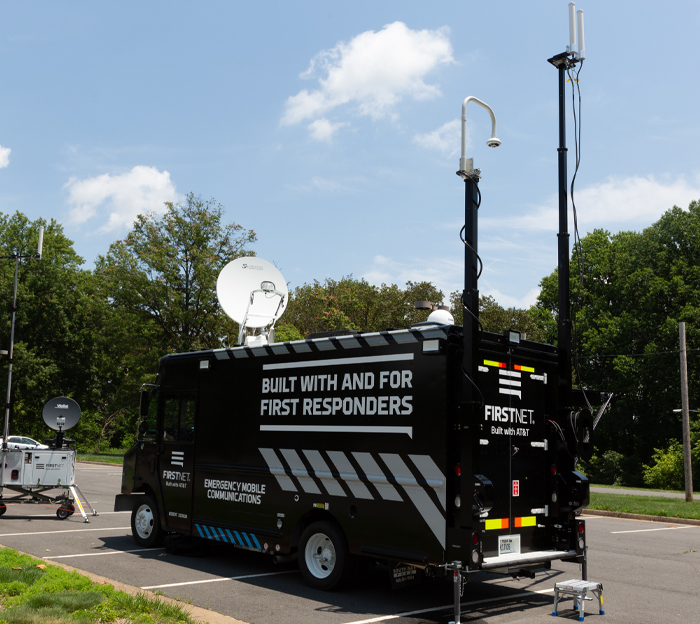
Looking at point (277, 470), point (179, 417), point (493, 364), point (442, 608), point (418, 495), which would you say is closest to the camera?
point (418, 495)

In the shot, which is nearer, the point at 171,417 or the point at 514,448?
the point at 514,448

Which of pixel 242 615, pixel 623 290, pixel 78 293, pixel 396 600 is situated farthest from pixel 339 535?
pixel 78 293

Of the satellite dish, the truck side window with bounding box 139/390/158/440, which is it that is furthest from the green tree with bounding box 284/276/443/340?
the truck side window with bounding box 139/390/158/440

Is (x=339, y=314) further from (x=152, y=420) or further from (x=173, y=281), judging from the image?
(x=152, y=420)

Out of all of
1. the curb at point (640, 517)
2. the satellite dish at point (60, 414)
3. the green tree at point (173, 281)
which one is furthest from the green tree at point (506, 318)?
the satellite dish at point (60, 414)

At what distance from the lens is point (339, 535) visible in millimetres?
7875

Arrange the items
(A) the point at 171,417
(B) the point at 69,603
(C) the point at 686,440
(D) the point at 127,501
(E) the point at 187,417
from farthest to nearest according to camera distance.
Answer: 1. (C) the point at 686,440
2. (D) the point at 127,501
3. (A) the point at 171,417
4. (E) the point at 187,417
5. (B) the point at 69,603

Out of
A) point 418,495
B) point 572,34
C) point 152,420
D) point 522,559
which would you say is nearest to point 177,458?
point 152,420

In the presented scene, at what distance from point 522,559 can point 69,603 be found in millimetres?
4347

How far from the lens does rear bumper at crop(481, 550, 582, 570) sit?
6973mm

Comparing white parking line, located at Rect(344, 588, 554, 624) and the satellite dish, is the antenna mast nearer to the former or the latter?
white parking line, located at Rect(344, 588, 554, 624)

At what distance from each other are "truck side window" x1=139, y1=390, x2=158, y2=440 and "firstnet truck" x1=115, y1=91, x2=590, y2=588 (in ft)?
4.21

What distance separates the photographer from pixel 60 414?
15.3 metres

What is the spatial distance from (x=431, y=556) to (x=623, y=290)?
43.9m
